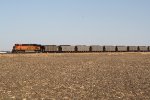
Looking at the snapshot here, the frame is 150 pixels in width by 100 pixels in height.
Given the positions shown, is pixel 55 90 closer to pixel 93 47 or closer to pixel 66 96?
pixel 66 96

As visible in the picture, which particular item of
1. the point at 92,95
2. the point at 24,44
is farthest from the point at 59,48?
the point at 92,95

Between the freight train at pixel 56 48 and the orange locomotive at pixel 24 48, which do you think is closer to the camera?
the orange locomotive at pixel 24 48

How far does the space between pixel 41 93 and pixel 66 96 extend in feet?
4.71

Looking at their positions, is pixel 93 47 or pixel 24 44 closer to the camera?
pixel 24 44

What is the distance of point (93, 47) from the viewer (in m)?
86.9

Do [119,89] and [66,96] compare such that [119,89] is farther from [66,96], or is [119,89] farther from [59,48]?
[59,48]

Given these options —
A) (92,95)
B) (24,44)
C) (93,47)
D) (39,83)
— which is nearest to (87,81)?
(39,83)

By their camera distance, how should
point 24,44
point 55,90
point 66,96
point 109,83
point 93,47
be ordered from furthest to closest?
1. point 93,47
2. point 24,44
3. point 109,83
4. point 55,90
5. point 66,96

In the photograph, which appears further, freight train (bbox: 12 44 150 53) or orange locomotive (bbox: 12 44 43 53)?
freight train (bbox: 12 44 150 53)

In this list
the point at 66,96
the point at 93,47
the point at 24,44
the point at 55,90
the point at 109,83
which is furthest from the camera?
the point at 93,47

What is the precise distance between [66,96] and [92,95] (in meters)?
1.19

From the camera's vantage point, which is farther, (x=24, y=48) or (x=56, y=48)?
(x=56, y=48)

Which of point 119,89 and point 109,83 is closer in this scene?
point 119,89

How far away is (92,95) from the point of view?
14375 millimetres
